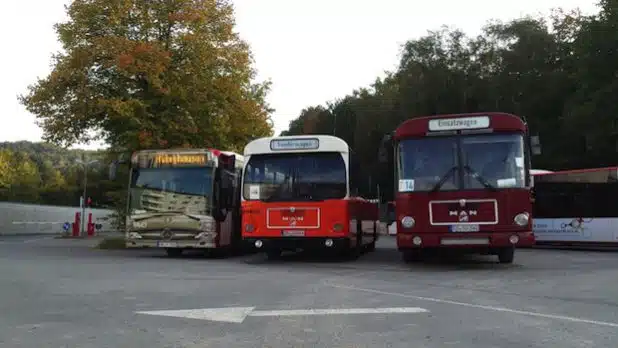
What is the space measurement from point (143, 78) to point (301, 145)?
1125cm

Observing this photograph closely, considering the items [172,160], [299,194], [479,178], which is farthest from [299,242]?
[172,160]

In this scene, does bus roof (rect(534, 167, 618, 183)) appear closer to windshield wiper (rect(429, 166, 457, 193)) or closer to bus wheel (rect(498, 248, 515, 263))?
bus wheel (rect(498, 248, 515, 263))

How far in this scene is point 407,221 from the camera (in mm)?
14477

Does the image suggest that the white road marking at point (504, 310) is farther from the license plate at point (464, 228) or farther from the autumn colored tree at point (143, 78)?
the autumn colored tree at point (143, 78)

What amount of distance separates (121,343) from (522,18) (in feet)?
152

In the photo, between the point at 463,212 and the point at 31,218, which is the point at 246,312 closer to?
the point at 463,212

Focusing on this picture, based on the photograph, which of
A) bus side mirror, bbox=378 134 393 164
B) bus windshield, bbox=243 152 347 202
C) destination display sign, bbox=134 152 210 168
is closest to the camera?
bus side mirror, bbox=378 134 393 164

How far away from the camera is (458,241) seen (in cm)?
1410

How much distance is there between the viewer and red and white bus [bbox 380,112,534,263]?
14.0 metres

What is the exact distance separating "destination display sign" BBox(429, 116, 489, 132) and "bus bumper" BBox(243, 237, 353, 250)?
362 cm

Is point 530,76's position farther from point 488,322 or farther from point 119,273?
point 488,322

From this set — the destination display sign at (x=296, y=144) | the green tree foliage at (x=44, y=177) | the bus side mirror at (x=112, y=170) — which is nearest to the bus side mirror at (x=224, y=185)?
the destination display sign at (x=296, y=144)

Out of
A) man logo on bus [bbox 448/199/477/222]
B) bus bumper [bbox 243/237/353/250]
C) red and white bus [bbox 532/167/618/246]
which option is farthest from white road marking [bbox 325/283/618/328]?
red and white bus [bbox 532/167/618/246]

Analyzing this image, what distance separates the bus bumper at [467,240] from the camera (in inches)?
546
